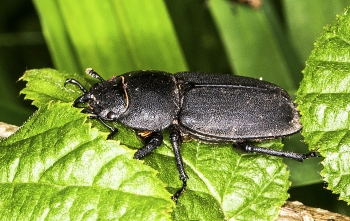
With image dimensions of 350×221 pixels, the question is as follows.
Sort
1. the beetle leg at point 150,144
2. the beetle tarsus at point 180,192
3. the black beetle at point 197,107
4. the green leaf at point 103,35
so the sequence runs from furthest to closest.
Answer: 1. the green leaf at point 103,35
2. the black beetle at point 197,107
3. the beetle leg at point 150,144
4. the beetle tarsus at point 180,192

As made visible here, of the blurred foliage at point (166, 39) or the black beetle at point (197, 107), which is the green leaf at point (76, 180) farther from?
the blurred foliage at point (166, 39)

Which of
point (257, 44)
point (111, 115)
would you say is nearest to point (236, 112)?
point (111, 115)

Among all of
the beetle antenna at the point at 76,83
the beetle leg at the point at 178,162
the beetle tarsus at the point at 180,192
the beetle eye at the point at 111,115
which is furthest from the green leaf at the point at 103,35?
the beetle tarsus at the point at 180,192

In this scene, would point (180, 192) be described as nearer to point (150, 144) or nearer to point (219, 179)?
point (219, 179)

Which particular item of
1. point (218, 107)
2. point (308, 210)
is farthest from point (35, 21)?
point (308, 210)

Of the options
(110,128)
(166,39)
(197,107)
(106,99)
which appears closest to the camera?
(110,128)

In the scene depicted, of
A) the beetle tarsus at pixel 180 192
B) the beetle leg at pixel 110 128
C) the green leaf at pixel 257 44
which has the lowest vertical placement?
the beetle tarsus at pixel 180 192
